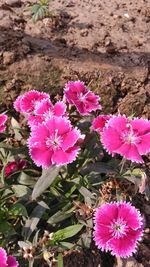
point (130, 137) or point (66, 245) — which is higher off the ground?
point (130, 137)

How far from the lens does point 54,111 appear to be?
2486mm

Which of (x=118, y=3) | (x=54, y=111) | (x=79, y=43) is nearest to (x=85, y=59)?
(x=79, y=43)

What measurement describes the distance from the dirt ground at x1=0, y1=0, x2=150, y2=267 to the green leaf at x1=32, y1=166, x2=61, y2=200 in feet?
3.42

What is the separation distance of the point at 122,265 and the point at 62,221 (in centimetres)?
36

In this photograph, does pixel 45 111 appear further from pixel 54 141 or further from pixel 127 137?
pixel 127 137

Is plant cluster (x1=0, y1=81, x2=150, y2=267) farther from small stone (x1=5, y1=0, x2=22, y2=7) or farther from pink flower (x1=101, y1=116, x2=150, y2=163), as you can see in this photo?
small stone (x1=5, y1=0, x2=22, y2=7)

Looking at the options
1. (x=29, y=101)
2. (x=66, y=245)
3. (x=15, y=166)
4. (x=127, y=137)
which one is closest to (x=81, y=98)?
(x=29, y=101)

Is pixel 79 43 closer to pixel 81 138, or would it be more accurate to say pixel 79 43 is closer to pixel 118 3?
pixel 118 3

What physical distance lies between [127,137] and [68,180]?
0.44 meters

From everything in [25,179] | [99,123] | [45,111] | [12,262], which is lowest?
[12,262]

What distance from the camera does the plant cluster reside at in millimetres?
2301

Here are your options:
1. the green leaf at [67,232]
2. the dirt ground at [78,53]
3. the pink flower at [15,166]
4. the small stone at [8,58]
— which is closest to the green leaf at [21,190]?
the pink flower at [15,166]

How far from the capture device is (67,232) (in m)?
2.49

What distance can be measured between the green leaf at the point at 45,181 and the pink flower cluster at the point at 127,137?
27 centimetres
